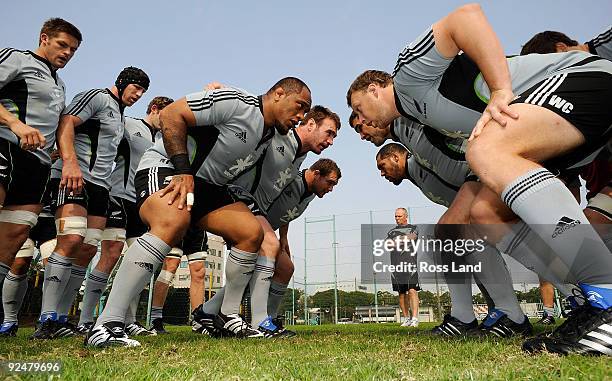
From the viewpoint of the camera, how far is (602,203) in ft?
11.2

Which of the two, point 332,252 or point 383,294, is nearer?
point 383,294

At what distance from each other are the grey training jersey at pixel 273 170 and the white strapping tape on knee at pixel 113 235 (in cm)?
184

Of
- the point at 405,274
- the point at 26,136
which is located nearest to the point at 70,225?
the point at 26,136

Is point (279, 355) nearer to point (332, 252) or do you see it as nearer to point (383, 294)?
point (383, 294)

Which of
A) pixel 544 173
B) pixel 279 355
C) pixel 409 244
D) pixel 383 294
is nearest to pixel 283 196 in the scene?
pixel 279 355

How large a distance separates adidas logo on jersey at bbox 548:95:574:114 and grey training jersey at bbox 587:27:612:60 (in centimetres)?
205

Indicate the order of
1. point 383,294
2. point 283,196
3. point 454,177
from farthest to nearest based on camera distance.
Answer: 1. point 383,294
2. point 283,196
3. point 454,177

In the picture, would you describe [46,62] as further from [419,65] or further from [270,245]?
[419,65]

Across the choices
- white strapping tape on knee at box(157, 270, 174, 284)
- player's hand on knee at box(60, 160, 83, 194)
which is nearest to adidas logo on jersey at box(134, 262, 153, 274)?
player's hand on knee at box(60, 160, 83, 194)

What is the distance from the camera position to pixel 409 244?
11844mm

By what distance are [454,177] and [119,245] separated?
13.4 ft

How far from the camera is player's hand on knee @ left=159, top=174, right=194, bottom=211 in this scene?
129 inches

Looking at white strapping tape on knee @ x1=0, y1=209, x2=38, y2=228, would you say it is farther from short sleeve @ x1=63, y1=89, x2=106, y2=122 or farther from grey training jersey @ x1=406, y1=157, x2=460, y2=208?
grey training jersey @ x1=406, y1=157, x2=460, y2=208

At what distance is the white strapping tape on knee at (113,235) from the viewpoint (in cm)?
566
